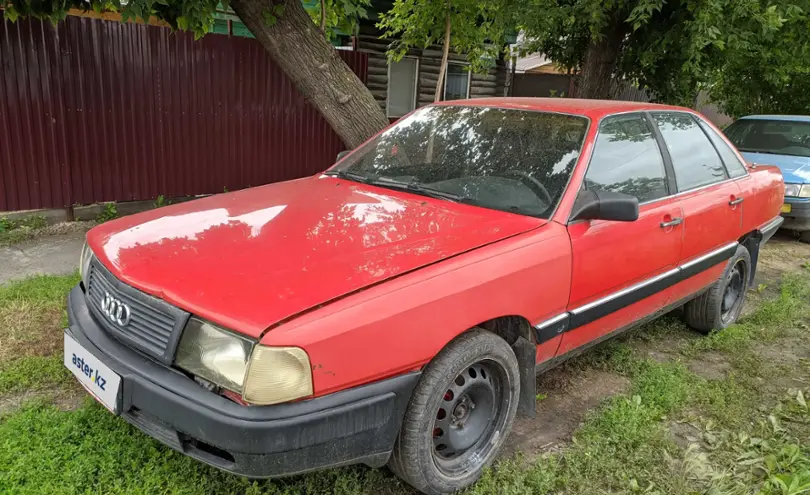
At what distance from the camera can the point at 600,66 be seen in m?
7.84

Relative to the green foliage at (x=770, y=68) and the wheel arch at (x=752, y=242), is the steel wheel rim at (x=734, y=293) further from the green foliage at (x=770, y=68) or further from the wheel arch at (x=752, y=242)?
the green foliage at (x=770, y=68)

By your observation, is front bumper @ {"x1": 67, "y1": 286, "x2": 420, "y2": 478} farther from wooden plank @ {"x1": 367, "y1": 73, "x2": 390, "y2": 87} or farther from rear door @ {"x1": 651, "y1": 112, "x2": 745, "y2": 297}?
wooden plank @ {"x1": 367, "y1": 73, "x2": 390, "y2": 87}

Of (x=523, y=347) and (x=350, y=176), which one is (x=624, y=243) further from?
(x=350, y=176)

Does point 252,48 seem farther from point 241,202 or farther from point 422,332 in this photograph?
point 422,332

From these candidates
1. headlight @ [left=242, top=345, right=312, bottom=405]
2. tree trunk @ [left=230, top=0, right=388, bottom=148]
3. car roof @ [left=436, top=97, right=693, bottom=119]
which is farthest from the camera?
tree trunk @ [left=230, top=0, right=388, bottom=148]

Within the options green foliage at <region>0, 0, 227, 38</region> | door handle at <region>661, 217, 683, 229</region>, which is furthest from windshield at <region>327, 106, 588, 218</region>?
green foliage at <region>0, 0, 227, 38</region>

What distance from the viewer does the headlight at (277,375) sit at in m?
1.90

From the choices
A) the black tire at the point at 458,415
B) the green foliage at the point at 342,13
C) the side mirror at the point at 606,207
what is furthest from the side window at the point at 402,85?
the black tire at the point at 458,415

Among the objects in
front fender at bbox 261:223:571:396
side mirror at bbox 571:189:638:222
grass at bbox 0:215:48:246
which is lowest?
grass at bbox 0:215:48:246

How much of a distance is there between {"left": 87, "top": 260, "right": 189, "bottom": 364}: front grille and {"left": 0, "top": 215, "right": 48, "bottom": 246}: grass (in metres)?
4.34

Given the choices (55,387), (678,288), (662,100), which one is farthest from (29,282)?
(662,100)

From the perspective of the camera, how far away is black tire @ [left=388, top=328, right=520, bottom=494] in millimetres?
2273

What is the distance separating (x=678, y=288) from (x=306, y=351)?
108 inches

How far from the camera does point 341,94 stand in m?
5.57
